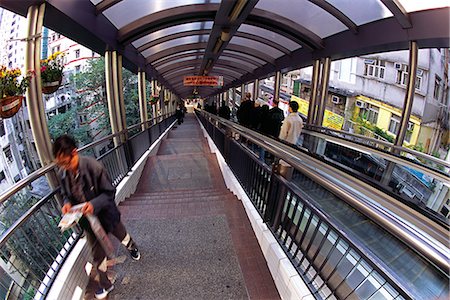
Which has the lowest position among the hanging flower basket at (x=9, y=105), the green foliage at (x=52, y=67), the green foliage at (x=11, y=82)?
the hanging flower basket at (x=9, y=105)

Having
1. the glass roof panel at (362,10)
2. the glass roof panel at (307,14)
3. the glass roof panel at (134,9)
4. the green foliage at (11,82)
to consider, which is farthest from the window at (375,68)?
the green foliage at (11,82)

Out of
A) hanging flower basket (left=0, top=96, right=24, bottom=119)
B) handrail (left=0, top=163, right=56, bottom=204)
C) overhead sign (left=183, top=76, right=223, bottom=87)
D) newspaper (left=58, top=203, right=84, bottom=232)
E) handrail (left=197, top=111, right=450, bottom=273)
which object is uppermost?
overhead sign (left=183, top=76, right=223, bottom=87)

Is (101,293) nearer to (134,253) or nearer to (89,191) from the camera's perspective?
(134,253)

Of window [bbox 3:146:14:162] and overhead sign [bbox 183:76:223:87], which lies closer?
window [bbox 3:146:14:162]

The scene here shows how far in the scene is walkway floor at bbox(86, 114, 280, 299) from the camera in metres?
1.93

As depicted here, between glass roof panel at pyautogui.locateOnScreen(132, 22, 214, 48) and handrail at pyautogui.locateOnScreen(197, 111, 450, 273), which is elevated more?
glass roof panel at pyautogui.locateOnScreen(132, 22, 214, 48)

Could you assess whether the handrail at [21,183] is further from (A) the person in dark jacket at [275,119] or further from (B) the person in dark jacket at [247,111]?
(B) the person in dark jacket at [247,111]

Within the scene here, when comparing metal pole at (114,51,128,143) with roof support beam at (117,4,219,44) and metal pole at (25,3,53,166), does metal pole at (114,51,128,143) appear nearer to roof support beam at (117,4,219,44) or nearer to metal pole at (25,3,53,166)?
roof support beam at (117,4,219,44)

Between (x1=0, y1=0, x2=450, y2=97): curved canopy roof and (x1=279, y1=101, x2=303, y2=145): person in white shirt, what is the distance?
6.03 feet

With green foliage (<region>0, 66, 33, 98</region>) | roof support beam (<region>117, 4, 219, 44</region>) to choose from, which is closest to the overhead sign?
roof support beam (<region>117, 4, 219, 44</region>)

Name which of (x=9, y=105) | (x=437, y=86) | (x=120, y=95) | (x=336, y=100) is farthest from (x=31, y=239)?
(x=336, y=100)

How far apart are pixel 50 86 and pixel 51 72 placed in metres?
0.16

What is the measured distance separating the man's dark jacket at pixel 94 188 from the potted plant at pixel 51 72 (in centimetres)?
148

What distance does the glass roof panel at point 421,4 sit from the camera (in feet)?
10.1
